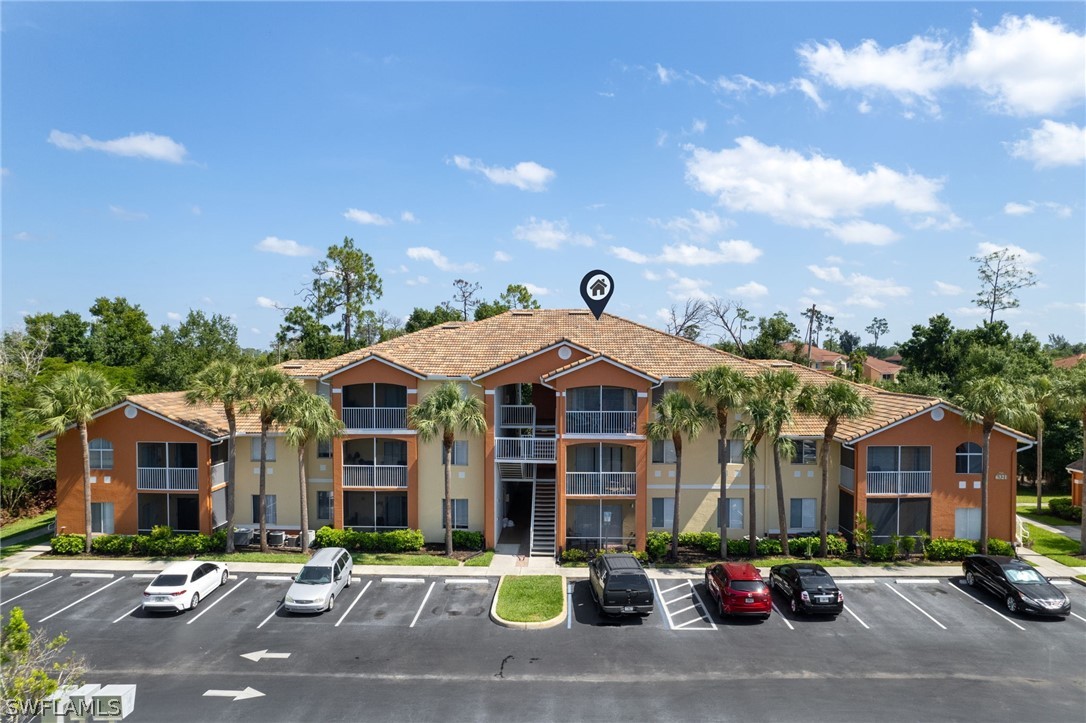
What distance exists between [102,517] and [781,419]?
1243 inches

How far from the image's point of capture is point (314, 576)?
24.1m

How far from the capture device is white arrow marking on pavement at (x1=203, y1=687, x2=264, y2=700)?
17.4 m

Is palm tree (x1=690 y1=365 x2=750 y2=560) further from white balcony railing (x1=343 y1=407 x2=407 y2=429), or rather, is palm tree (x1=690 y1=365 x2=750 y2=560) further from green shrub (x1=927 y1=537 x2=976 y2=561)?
white balcony railing (x1=343 y1=407 x2=407 y2=429)

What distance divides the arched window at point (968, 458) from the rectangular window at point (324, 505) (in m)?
29.6

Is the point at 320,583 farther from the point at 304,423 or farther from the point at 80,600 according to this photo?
the point at 80,600

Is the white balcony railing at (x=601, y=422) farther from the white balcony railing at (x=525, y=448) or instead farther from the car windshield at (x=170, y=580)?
the car windshield at (x=170, y=580)

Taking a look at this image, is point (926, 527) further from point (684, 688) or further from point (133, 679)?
point (133, 679)

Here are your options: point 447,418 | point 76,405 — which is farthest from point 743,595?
point 76,405

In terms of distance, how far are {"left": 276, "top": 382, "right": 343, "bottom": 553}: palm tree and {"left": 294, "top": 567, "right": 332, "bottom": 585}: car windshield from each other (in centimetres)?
596

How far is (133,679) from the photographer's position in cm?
1844

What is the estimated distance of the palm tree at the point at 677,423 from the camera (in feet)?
92.1

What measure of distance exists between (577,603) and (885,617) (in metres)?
10.7

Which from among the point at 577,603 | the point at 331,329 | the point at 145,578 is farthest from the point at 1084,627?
the point at 331,329

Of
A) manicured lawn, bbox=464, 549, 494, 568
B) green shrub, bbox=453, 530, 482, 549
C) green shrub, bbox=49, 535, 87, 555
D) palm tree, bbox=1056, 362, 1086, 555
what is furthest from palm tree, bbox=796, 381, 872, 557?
green shrub, bbox=49, 535, 87, 555
